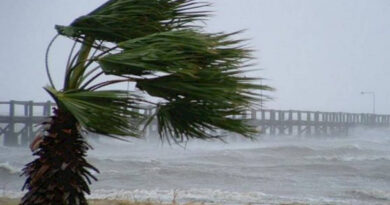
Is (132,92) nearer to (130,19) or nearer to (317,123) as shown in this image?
(130,19)

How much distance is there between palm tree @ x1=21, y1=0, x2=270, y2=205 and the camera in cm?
266

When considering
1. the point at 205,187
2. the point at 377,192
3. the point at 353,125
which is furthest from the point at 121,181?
the point at 353,125

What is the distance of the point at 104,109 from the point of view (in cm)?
252

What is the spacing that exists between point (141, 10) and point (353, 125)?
42986mm

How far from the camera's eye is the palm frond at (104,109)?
8.22 ft

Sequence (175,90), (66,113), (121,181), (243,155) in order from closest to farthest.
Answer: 1. (175,90)
2. (66,113)
3. (121,181)
4. (243,155)

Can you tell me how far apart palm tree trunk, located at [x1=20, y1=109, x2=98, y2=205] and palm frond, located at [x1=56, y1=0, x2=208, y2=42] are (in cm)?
57

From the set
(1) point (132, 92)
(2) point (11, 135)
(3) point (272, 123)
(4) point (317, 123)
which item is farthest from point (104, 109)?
(4) point (317, 123)

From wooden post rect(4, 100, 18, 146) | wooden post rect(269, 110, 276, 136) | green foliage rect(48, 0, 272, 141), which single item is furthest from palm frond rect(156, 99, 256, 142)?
wooden post rect(269, 110, 276, 136)

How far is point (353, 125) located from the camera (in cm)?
4294

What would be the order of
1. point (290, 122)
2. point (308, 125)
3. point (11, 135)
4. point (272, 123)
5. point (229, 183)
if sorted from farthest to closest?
point (308, 125) → point (290, 122) → point (272, 123) → point (11, 135) → point (229, 183)

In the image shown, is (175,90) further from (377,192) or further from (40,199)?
(377,192)

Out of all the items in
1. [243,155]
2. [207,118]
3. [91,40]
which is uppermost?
[91,40]

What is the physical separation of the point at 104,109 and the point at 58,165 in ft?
2.20
